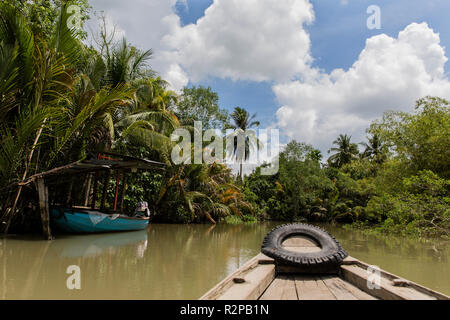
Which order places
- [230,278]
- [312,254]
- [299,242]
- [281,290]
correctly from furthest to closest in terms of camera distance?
[299,242]
[312,254]
[281,290]
[230,278]

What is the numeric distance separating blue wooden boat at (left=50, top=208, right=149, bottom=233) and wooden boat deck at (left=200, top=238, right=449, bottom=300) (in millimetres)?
7399

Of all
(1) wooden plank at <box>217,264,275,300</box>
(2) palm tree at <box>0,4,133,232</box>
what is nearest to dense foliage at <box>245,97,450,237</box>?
(1) wooden plank at <box>217,264,275,300</box>

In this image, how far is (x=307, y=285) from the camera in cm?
312

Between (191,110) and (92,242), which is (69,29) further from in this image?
(191,110)

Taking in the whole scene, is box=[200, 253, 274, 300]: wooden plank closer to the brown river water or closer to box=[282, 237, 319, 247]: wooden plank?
box=[282, 237, 319, 247]: wooden plank

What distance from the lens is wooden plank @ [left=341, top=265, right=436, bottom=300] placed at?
2.25 metres

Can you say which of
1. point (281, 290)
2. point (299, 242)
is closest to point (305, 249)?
point (299, 242)

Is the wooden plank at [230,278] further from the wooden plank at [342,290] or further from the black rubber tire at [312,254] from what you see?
the wooden plank at [342,290]

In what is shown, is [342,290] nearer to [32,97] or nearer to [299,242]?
[299,242]

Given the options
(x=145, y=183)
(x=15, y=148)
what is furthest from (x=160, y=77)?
(x=15, y=148)

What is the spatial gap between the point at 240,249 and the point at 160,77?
1594 centimetres

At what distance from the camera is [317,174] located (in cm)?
2464

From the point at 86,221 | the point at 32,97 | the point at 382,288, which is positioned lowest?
the point at 86,221

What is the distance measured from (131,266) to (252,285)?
12.5 feet
